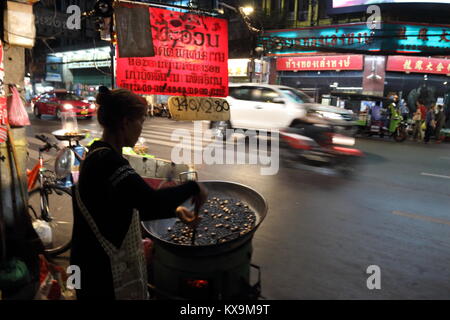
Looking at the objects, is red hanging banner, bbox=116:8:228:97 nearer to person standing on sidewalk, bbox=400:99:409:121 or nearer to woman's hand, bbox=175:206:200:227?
woman's hand, bbox=175:206:200:227

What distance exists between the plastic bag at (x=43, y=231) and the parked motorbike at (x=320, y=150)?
6.20 m

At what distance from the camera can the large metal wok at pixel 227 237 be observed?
2.22 metres

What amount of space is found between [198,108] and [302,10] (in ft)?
78.4

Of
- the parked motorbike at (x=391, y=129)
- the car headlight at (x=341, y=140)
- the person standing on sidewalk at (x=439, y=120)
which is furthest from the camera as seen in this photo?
the person standing on sidewalk at (x=439, y=120)

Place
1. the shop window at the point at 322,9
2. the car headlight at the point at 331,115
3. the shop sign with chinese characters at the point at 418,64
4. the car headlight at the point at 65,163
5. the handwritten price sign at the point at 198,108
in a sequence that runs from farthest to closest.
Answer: the shop window at the point at 322,9 → the shop sign with chinese characters at the point at 418,64 → the car headlight at the point at 331,115 → the car headlight at the point at 65,163 → the handwritten price sign at the point at 198,108

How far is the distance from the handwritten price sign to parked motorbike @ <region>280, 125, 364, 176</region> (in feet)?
18.7

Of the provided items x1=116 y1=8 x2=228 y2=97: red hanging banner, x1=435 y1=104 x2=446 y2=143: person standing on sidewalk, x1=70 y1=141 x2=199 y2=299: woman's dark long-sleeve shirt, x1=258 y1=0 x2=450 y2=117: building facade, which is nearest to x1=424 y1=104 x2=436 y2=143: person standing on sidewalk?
x1=435 y1=104 x2=446 y2=143: person standing on sidewalk

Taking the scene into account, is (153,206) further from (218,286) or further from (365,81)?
(365,81)

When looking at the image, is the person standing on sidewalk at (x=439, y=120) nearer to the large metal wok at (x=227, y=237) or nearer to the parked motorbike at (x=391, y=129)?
the parked motorbike at (x=391, y=129)

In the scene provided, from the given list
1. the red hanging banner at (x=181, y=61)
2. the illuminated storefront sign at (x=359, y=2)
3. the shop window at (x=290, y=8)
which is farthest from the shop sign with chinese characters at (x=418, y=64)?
the red hanging banner at (x=181, y=61)

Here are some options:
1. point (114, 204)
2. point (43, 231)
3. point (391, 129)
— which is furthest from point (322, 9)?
point (114, 204)

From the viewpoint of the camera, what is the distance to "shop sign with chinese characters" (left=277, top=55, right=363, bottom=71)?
63.1ft

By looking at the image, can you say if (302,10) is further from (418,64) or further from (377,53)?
(418,64)
